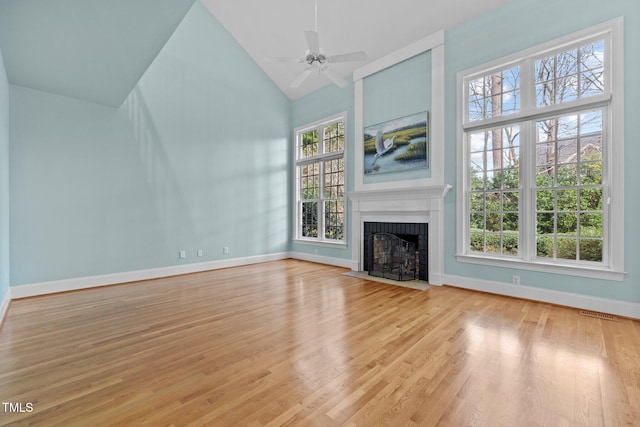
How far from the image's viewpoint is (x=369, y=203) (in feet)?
17.9

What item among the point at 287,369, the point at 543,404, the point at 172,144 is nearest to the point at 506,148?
the point at 543,404

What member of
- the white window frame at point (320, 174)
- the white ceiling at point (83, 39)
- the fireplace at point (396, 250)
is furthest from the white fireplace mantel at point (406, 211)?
the white ceiling at point (83, 39)

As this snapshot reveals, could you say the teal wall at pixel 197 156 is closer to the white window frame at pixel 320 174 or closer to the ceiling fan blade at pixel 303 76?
the white window frame at pixel 320 174

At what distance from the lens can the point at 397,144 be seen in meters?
5.10

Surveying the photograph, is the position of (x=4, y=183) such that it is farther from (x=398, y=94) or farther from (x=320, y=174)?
(x=398, y=94)

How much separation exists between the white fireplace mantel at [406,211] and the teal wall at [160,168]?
2.18 meters

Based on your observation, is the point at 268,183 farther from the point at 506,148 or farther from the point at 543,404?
the point at 543,404

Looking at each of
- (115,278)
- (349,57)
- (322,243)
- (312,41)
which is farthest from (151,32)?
(322,243)

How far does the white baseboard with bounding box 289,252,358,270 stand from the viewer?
5859 mm

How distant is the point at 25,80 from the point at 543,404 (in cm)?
626

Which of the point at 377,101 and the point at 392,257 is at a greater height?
the point at 377,101

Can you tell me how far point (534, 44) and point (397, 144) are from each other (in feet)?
7.28

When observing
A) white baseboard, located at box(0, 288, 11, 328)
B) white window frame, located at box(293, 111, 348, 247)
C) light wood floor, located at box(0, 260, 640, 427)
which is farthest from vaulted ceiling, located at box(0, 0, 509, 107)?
light wood floor, located at box(0, 260, 640, 427)

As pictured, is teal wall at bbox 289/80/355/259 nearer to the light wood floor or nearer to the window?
the window
